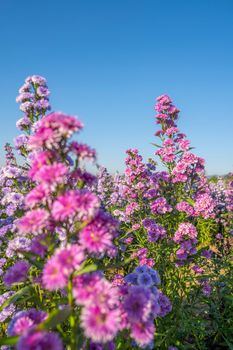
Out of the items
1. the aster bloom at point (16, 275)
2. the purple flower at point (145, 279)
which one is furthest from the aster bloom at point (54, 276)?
the purple flower at point (145, 279)

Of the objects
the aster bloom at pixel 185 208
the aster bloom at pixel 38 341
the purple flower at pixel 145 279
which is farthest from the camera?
the aster bloom at pixel 185 208

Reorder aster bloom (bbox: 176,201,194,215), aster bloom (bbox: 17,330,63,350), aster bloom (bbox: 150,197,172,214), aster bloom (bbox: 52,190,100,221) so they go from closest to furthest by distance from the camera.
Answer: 1. aster bloom (bbox: 17,330,63,350)
2. aster bloom (bbox: 52,190,100,221)
3. aster bloom (bbox: 176,201,194,215)
4. aster bloom (bbox: 150,197,172,214)

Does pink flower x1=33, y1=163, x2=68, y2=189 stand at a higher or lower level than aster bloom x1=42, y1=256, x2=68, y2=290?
higher

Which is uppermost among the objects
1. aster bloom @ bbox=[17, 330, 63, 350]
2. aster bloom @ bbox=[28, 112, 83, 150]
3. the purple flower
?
aster bloom @ bbox=[28, 112, 83, 150]

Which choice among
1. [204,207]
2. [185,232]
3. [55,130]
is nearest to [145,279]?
[55,130]

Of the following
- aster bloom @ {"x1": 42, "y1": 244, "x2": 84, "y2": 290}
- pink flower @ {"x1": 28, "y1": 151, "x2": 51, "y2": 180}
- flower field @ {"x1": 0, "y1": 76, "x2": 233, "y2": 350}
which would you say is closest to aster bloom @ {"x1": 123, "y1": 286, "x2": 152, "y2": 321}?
flower field @ {"x1": 0, "y1": 76, "x2": 233, "y2": 350}

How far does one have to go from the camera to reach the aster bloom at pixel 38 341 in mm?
1504

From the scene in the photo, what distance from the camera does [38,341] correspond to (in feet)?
5.01

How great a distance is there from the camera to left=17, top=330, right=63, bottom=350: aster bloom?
4.94ft

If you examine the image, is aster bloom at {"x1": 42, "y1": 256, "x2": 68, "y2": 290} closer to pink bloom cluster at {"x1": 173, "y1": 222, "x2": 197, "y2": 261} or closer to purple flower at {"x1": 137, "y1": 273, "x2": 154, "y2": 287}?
purple flower at {"x1": 137, "y1": 273, "x2": 154, "y2": 287}

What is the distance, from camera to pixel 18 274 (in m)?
2.40

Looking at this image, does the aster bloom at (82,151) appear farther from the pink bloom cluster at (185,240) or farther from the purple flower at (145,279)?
the pink bloom cluster at (185,240)

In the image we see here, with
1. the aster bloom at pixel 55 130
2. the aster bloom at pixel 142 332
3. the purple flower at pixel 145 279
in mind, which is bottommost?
the aster bloom at pixel 142 332

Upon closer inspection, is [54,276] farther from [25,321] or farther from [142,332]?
[142,332]
